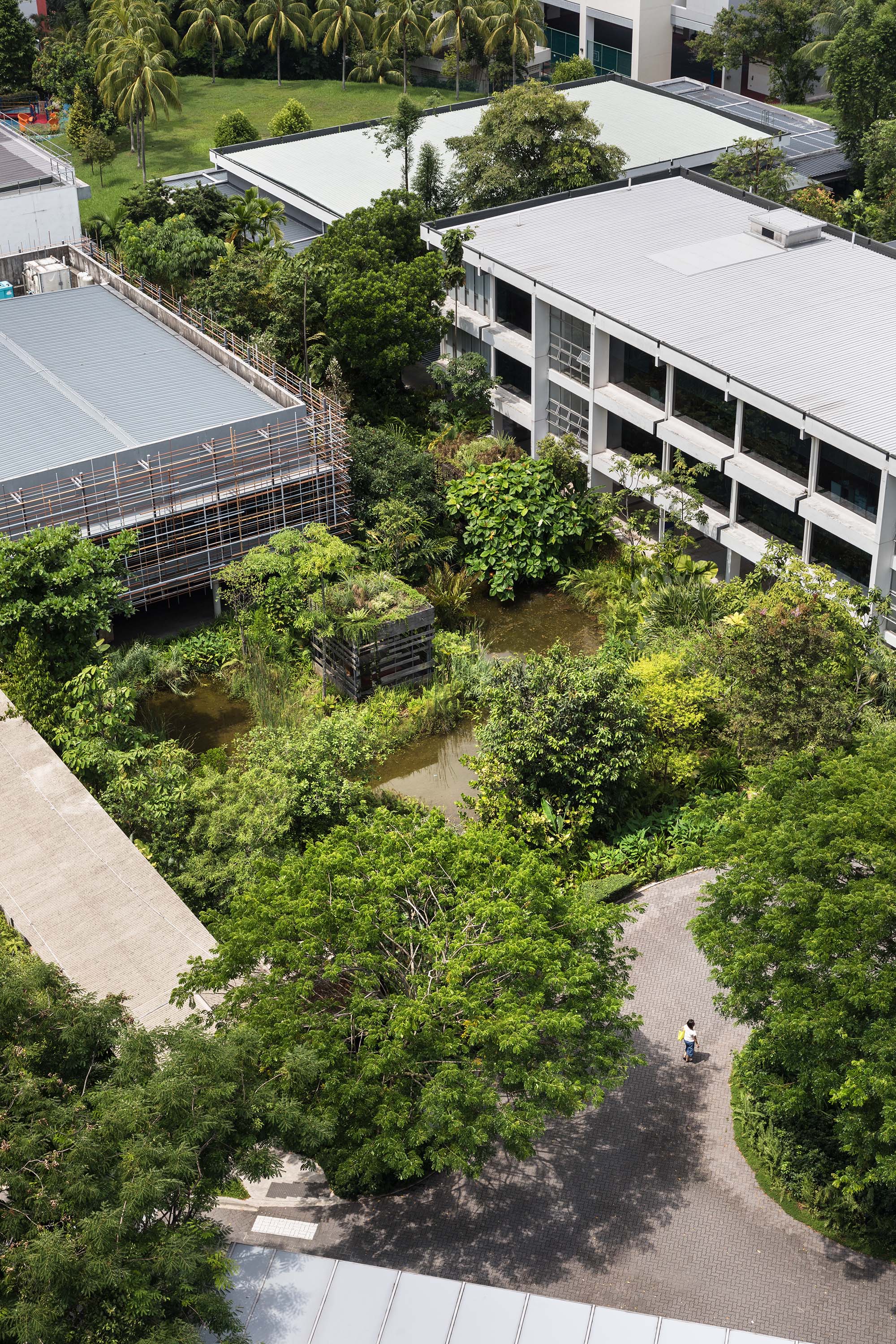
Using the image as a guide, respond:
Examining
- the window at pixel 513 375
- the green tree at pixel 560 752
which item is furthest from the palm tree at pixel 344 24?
the green tree at pixel 560 752

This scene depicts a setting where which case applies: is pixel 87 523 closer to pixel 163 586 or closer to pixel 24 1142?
pixel 163 586

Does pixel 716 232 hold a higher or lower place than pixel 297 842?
higher

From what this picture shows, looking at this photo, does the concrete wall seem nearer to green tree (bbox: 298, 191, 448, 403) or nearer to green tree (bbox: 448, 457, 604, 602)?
green tree (bbox: 298, 191, 448, 403)

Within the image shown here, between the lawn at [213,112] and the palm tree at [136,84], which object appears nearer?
the palm tree at [136,84]

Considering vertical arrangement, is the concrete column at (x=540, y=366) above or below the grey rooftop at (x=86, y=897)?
above

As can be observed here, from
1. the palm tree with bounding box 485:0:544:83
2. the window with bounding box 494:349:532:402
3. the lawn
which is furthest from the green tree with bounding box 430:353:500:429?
the palm tree with bounding box 485:0:544:83

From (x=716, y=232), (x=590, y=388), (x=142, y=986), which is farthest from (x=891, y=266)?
(x=142, y=986)

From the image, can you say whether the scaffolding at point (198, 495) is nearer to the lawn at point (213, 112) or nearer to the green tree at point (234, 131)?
the green tree at point (234, 131)
